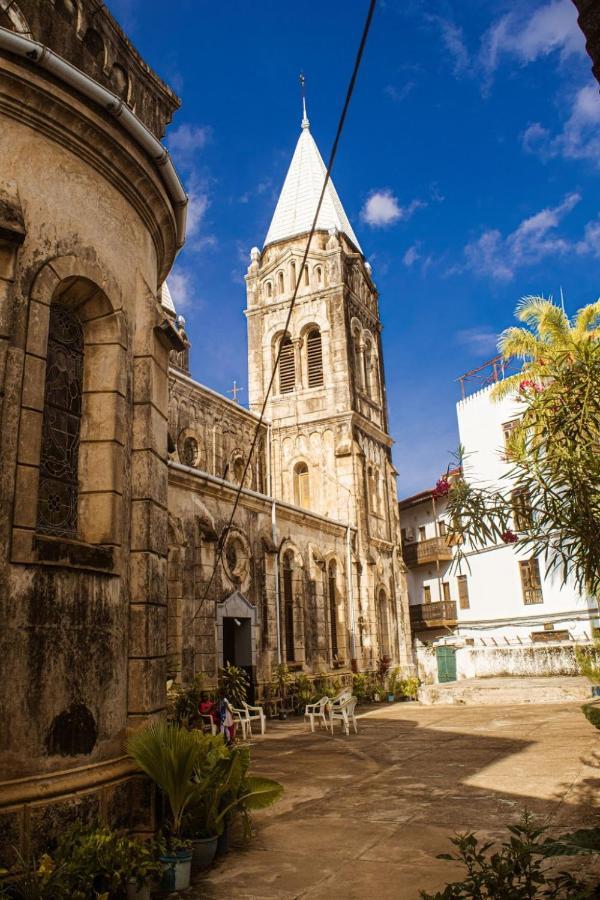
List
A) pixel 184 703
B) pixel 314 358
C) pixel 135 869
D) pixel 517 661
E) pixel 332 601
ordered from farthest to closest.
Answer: pixel 314 358
pixel 332 601
pixel 517 661
pixel 184 703
pixel 135 869

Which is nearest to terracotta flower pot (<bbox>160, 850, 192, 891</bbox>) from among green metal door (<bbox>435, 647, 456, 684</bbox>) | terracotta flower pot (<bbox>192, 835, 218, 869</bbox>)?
terracotta flower pot (<bbox>192, 835, 218, 869</bbox>)

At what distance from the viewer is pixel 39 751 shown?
543 centimetres

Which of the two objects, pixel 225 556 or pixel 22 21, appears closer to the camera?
pixel 22 21

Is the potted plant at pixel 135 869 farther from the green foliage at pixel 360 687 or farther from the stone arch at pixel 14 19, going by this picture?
the green foliage at pixel 360 687

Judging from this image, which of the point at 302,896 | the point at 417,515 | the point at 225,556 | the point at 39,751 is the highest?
the point at 417,515

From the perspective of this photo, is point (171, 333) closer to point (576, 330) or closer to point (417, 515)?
point (576, 330)

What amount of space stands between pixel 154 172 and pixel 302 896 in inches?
270

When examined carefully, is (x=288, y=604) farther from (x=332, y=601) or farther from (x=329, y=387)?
(x=329, y=387)

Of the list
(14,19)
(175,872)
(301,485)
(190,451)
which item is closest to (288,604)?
(190,451)

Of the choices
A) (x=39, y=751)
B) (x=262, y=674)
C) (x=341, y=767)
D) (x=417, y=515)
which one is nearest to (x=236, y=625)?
(x=262, y=674)

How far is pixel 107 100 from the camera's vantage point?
21.5 ft

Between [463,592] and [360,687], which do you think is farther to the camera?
[463,592]

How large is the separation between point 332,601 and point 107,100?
21869mm

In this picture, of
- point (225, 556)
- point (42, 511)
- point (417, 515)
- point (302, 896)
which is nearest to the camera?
point (302, 896)
